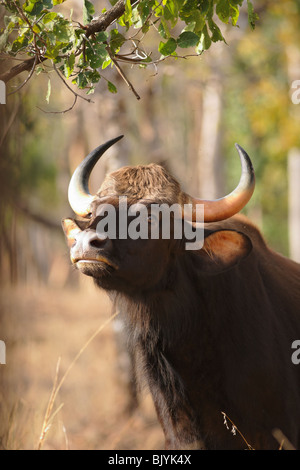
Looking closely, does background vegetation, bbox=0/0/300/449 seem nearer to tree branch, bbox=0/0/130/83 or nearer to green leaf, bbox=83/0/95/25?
tree branch, bbox=0/0/130/83

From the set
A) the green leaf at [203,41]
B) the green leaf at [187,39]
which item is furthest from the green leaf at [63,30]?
the green leaf at [203,41]

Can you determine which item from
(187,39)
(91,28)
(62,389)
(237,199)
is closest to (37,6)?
(91,28)

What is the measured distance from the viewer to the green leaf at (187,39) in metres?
4.15

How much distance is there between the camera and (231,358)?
16.5 ft

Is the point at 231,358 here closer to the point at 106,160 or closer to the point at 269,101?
the point at 106,160

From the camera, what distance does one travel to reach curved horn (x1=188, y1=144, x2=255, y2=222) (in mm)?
4730

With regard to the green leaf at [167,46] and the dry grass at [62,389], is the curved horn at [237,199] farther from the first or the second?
the dry grass at [62,389]

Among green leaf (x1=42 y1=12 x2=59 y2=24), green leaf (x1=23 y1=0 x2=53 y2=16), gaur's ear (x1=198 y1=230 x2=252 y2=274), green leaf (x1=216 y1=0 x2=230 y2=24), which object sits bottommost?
gaur's ear (x1=198 y1=230 x2=252 y2=274)

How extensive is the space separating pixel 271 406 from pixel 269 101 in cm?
1638

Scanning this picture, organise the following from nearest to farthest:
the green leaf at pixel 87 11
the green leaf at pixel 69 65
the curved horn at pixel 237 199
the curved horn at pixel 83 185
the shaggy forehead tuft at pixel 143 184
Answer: the green leaf at pixel 87 11, the green leaf at pixel 69 65, the curved horn at pixel 237 199, the shaggy forehead tuft at pixel 143 184, the curved horn at pixel 83 185

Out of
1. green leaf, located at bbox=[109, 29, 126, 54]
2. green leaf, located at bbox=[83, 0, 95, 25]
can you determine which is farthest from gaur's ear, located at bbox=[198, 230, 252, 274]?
green leaf, located at bbox=[83, 0, 95, 25]

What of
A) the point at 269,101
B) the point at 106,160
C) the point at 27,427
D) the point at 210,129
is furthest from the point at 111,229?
the point at 269,101

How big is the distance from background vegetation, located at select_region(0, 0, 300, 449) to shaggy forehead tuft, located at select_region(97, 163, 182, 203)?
0.64 meters

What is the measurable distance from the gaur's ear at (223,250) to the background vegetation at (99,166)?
1.06 meters
